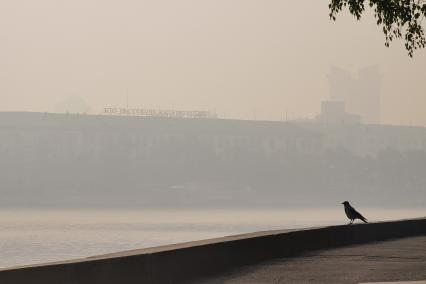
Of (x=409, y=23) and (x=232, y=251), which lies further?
(x=409, y=23)

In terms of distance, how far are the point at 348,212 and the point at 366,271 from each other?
10.0m

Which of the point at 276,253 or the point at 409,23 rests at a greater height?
the point at 409,23

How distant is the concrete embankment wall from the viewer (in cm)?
1584

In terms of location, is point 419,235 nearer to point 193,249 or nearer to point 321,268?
point 321,268

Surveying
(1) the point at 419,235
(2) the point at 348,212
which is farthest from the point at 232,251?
(1) the point at 419,235

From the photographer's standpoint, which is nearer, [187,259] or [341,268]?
[187,259]

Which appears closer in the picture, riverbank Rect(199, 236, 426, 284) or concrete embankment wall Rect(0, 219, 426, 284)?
concrete embankment wall Rect(0, 219, 426, 284)

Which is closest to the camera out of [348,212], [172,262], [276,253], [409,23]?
[172,262]

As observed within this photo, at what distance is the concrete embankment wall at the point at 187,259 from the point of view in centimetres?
1584

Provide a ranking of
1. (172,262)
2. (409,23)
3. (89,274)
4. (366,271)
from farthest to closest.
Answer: (409,23), (366,271), (172,262), (89,274)

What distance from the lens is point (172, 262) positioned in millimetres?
18859

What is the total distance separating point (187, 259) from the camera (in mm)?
19500

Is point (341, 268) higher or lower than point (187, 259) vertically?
lower

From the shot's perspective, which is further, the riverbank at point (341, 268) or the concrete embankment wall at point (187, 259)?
the riverbank at point (341, 268)
